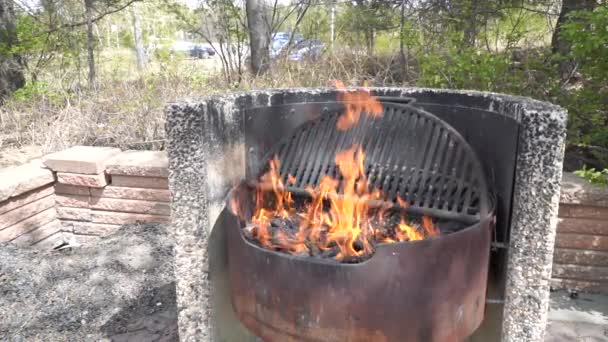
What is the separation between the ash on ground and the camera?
8.60 ft

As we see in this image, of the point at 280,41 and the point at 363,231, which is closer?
the point at 363,231

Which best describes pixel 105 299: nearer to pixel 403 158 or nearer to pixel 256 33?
pixel 403 158

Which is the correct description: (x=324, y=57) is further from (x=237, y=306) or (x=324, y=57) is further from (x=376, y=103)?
(x=237, y=306)

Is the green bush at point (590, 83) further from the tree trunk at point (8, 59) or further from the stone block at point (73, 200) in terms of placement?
the tree trunk at point (8, 59)

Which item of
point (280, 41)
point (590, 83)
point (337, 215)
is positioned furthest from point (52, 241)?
point (280, 41)

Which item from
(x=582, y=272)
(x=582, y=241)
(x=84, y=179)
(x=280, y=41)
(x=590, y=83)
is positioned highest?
(x=280, y=41)

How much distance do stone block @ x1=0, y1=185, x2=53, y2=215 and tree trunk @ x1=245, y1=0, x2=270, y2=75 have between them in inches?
134

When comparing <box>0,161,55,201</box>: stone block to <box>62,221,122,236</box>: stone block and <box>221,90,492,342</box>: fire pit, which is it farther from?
<box>221,90,492,342</box>: fire pit

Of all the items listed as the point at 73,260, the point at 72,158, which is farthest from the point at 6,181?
the point at 73,260

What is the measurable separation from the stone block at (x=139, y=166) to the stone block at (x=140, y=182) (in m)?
0.04

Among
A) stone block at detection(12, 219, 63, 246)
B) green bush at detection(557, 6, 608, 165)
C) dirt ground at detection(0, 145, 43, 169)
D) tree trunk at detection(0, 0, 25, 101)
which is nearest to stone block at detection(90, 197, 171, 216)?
stone block at detection(12, 219, 63, 246)

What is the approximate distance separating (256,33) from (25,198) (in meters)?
3.88

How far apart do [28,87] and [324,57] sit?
3.79m

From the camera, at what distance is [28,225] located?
138 inches
